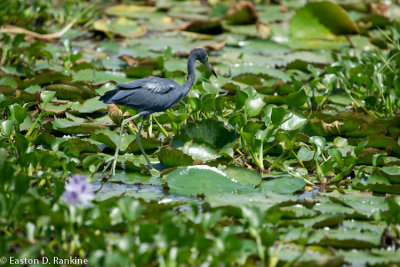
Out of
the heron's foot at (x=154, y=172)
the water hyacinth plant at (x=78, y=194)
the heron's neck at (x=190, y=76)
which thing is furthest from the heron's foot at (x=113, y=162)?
the water hyacinth plant at (x=78, y=194)

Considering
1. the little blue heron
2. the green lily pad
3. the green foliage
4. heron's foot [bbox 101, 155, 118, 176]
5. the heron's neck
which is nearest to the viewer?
the green foliage

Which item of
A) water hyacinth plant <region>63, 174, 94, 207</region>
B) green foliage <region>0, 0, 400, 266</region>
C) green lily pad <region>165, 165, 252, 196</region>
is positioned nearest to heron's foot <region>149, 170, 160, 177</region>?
green foliage <region>0, 0, 400, 266</region>

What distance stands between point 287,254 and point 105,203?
0.90 m

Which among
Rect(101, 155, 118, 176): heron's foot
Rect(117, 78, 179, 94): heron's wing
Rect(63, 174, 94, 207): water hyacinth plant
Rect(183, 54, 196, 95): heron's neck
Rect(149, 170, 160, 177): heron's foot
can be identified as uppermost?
Rect(63, 174, 94, 207): water hyacinth plant

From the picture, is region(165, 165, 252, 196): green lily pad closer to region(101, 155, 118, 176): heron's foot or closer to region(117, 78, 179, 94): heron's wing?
region(101, 155, 118, 176): heron's foot

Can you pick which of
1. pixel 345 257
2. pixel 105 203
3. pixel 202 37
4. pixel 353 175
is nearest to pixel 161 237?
pixel 105 203

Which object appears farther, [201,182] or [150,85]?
[150,85]

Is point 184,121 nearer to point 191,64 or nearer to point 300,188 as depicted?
point 191,64

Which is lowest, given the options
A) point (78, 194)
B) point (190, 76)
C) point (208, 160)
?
point (208, 160)

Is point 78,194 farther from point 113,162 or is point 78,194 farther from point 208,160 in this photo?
point 208,160

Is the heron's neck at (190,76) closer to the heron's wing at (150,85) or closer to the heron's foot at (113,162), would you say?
the heron's wing at (150,85)

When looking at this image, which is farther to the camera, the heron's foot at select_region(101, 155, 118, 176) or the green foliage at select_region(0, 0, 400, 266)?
the heron's foot at select_region(101, 155, 118, 176)

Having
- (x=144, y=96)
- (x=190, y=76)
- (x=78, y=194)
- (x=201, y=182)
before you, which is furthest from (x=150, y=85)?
(x=78, y=194)

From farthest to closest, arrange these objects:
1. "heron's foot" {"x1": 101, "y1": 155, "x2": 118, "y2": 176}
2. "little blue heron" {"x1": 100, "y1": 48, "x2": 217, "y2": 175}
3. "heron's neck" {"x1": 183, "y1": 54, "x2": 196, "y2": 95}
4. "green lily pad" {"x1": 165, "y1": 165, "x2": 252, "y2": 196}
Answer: "heron's neck" {"x1": 183, "y1": 54, "x2": 196, "y2": 95} → "little blue heron" {"x1": 100, "y1": 48, "x2": 217, "y2": 175} → "heron's foot" {"x1": 101, "y1": 155, "x2": 118, "y2": 176} → "green lily pad" {"x1": 165, "y1": 165, "x2": 252, "y2": 196}
